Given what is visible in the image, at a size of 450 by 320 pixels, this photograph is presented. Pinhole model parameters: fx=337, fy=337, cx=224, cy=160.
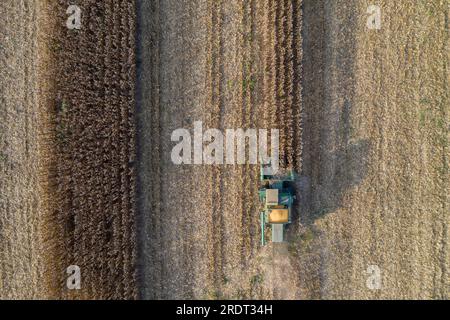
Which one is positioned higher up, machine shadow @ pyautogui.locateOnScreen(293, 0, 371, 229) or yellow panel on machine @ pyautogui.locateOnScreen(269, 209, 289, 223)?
machine shadow @ pyautogui.locateOnScreen(293, 0, 371, 229)

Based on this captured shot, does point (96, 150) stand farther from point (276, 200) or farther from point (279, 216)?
point (279, 216)

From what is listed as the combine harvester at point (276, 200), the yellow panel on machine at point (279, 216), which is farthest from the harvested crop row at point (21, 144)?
the yellow panel on machine at point (279, 216)

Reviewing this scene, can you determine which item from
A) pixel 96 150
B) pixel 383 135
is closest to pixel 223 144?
pixel 96 150

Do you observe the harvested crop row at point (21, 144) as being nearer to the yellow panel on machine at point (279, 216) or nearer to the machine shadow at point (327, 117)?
the yellow panel on machine at point (279, 216)

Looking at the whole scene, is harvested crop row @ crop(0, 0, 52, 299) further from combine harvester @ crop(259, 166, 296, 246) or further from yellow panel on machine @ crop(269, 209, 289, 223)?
yellow panel on machine @ crop(269, 209, 289, 223)

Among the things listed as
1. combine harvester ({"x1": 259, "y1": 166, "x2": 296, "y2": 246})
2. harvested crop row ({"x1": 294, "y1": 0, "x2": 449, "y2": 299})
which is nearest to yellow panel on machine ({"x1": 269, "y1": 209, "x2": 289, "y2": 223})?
combine harvester ({"x1": 259, "y1": 166, "x2": 296, "y2": 246})
